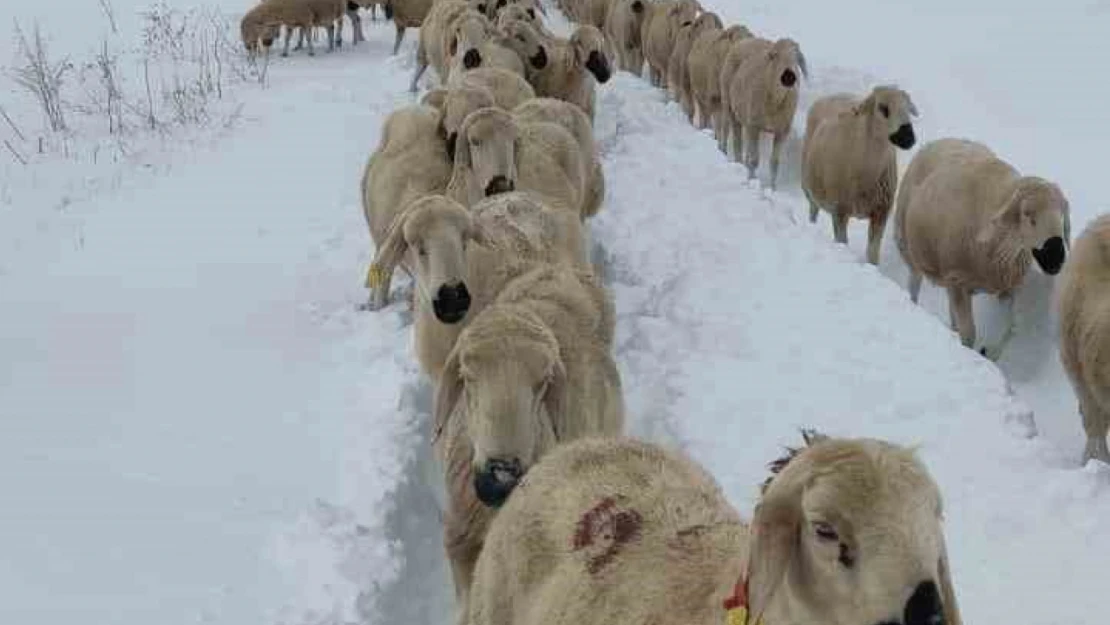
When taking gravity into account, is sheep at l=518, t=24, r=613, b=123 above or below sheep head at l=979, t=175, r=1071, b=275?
below

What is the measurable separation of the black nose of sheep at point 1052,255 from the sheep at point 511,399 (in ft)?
12.3

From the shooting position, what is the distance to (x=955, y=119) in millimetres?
16156

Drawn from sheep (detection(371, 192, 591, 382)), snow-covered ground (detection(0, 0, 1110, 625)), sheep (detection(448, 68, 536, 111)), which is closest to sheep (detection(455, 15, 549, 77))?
snow-covered ground (detection(0, 0, 1110, 625))

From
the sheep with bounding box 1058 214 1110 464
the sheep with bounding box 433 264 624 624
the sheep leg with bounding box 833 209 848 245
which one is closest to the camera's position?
the sheep with bounding box 433 264 624 624

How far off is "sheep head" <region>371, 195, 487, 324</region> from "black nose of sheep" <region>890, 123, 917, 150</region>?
5.29m

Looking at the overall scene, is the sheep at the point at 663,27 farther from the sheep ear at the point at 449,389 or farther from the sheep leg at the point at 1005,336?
the sheep ear at the point at 449,389

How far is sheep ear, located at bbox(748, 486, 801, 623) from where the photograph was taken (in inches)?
112

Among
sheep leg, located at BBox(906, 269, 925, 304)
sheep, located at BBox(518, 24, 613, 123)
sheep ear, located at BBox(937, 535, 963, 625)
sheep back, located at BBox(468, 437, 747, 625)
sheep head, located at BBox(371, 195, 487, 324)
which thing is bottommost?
sheep leg, located at BBox(906, 269, 925, 304)

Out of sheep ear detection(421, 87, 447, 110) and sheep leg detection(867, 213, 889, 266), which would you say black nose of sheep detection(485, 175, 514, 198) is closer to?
sheep ear detection(421, 87, 447, 110)

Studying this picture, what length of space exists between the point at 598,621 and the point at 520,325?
5.71 feet

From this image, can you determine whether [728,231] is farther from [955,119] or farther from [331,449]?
[955,119]

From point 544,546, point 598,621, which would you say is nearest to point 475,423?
point 544,546

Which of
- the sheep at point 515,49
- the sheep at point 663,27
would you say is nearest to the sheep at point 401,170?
the sheep at point 515,49

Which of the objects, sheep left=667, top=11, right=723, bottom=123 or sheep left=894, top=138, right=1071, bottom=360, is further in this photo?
sheep left=667, top=11, right=723, bottom=123
